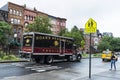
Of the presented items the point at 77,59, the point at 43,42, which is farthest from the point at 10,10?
the point at 43,42

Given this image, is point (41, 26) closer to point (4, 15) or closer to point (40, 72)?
point (4, 15)

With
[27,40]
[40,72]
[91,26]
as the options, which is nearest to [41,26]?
[27,40]

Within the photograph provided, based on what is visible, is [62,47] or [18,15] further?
[18,15]

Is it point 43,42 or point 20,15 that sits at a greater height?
point 20,15

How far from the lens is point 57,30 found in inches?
3632

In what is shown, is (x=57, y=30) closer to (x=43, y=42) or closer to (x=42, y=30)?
(x=42, y=30)

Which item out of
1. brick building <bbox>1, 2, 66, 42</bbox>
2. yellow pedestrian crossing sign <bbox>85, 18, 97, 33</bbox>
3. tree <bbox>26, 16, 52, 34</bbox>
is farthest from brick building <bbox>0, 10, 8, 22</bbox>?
yellow pedestrian crossing sign <bbox>85, 18, 97, 33</bbox>

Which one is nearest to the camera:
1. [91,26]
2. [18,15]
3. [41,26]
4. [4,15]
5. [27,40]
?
[91,26]

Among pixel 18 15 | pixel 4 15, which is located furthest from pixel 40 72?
pixel 18 15

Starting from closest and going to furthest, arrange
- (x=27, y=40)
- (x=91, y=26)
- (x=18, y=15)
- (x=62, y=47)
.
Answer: (x=91, y=26), (x=27, y=40), (x=62, y=47), (x=18, y=15)

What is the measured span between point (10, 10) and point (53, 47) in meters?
40.9

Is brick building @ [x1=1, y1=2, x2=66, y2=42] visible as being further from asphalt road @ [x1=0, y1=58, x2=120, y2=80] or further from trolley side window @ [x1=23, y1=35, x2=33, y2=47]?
asphalt road @ [x1=0, y1=58, x2=120, y2=80]

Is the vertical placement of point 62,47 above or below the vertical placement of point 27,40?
below

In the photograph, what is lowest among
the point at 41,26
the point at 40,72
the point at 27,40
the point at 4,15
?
the point at 40,72
